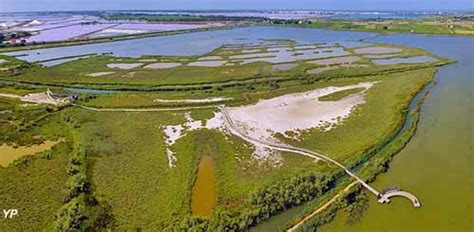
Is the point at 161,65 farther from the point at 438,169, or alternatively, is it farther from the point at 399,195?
the point at 399,195

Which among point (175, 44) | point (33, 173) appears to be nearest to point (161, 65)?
point (175, 44)

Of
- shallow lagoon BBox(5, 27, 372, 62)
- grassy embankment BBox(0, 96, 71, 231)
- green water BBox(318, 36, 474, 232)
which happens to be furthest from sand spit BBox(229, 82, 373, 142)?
shallow lagoon BBox(5, 27, 372, 62)

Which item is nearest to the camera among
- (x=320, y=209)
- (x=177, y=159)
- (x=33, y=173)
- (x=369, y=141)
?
(x=320, y=209)

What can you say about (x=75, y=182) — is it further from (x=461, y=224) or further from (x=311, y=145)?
(x=461, y=224)

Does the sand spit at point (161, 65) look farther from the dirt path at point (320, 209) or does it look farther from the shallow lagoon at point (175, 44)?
the dirt path at point (320, 209)

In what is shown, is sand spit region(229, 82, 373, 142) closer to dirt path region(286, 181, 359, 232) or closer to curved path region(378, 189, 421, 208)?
dirt path region(286, 181, 359, 232)

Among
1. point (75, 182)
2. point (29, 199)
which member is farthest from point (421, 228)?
point (29, 199)

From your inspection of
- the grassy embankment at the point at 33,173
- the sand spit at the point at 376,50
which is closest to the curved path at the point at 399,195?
the grassy embankment at the point at 33,173
